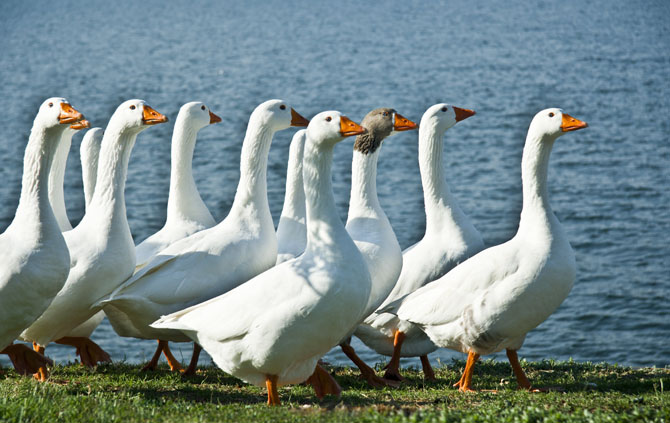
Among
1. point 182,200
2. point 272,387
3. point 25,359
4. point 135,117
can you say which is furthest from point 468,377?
point 25,359

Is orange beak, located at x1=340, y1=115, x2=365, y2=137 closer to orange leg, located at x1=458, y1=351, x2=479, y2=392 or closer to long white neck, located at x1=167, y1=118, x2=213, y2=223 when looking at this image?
orange leg, located at x1=458, y1=351, x2=479, y2=392

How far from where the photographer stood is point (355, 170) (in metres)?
9.98

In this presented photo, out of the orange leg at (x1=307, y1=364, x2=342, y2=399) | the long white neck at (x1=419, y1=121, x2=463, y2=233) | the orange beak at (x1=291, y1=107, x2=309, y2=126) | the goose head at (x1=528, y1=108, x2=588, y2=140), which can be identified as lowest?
the orange leg at (x1=307, y1=364, x2=342, y2=399)

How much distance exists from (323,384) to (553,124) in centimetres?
371

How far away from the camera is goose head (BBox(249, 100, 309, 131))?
983cm

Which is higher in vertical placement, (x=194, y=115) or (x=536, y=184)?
(x=194, y=115)

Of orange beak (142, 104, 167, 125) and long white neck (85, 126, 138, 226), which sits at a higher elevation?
orange beak (142, 104, 167, 125)

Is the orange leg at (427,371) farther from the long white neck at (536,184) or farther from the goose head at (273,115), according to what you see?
the goose head at (273,115)

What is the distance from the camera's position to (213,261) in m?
9.12

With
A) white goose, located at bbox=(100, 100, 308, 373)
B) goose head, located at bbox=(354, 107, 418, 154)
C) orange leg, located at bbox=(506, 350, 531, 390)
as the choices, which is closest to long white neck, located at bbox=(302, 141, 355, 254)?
white goose, located at bbox=(100, 100, 308, 373)

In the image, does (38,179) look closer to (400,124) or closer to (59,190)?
(59,190)

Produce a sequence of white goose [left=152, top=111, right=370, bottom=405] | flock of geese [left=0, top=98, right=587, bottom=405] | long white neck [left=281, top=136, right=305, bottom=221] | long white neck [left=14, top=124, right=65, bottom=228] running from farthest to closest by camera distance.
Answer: long white neck [left=281, top=136, right=305, bottom=221] → long white neck [left=14, top=124, right=65, bottom=228] → flock of geese [left=0, top=98, right=587, bottom=405] → white goose [left=152, top=111, right=370, bottom=405]

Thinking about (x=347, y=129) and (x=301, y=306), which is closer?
(x=301, y=306)

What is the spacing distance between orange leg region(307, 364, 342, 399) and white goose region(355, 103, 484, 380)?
1418 mm
